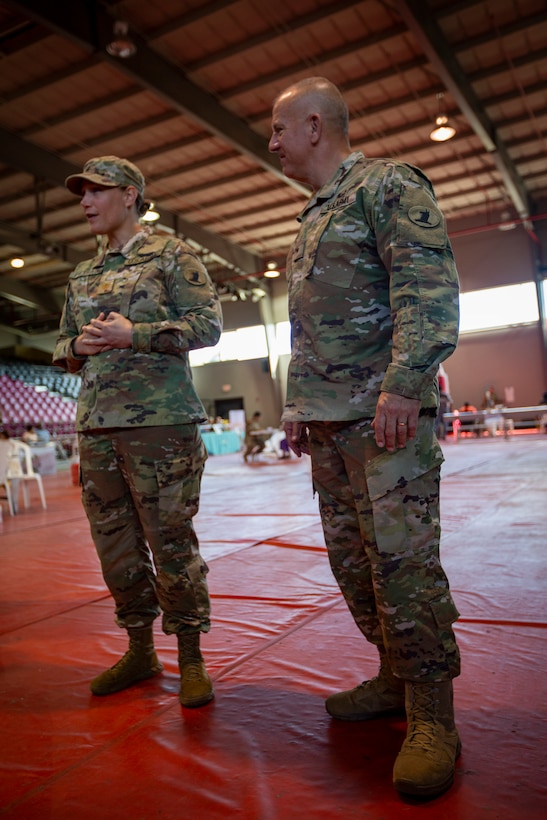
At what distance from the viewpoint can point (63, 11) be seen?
23.5 feet

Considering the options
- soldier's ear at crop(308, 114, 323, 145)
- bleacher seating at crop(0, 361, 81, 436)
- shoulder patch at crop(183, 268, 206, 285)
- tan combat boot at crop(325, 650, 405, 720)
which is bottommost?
tan combat boot at crop(325, 650, 405, 720)

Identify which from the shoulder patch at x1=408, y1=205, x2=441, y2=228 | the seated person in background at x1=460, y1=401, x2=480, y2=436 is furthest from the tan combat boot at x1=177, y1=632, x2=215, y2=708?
the seated person in background at x1=460, y1=401, x2=480, y2=436

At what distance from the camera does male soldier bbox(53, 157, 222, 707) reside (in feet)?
5.80

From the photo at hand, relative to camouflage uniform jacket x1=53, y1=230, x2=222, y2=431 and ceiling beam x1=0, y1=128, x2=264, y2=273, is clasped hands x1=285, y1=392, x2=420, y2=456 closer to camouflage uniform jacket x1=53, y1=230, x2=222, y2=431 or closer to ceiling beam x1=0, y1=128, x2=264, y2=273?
camouflage uniform jacket x1=53, y1=230, x2=222, y2=431

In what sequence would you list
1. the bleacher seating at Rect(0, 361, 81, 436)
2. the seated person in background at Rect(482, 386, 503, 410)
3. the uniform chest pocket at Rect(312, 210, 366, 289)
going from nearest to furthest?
the uniform chest pocket at Rect(312, 210, 366, 289) → the seated person in background at Rect(482, 386, 503, 410) → the bleacher seating at Rect(0, 361, 81, 436)

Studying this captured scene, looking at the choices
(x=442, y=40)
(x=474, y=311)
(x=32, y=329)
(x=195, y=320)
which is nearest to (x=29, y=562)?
(x=195, y=320)

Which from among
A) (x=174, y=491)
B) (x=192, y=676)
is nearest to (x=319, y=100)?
(x=174, y=491)

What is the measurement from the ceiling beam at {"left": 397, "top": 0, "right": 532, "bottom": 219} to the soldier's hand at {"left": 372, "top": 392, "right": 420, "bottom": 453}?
780 centimetres

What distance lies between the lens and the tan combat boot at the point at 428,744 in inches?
47.8

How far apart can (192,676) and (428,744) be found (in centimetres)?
71

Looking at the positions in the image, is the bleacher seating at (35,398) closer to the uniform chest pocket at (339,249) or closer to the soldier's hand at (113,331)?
the soldier's hand at (113,331)

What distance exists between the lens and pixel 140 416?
5.77 feet

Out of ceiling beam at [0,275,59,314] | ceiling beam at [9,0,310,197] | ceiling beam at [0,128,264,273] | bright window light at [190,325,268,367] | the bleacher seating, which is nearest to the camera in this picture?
ceiling beam at [9,0,310,197]

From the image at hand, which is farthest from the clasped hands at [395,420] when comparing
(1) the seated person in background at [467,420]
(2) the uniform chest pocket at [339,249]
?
(1) the seated person in background at [467,420]
